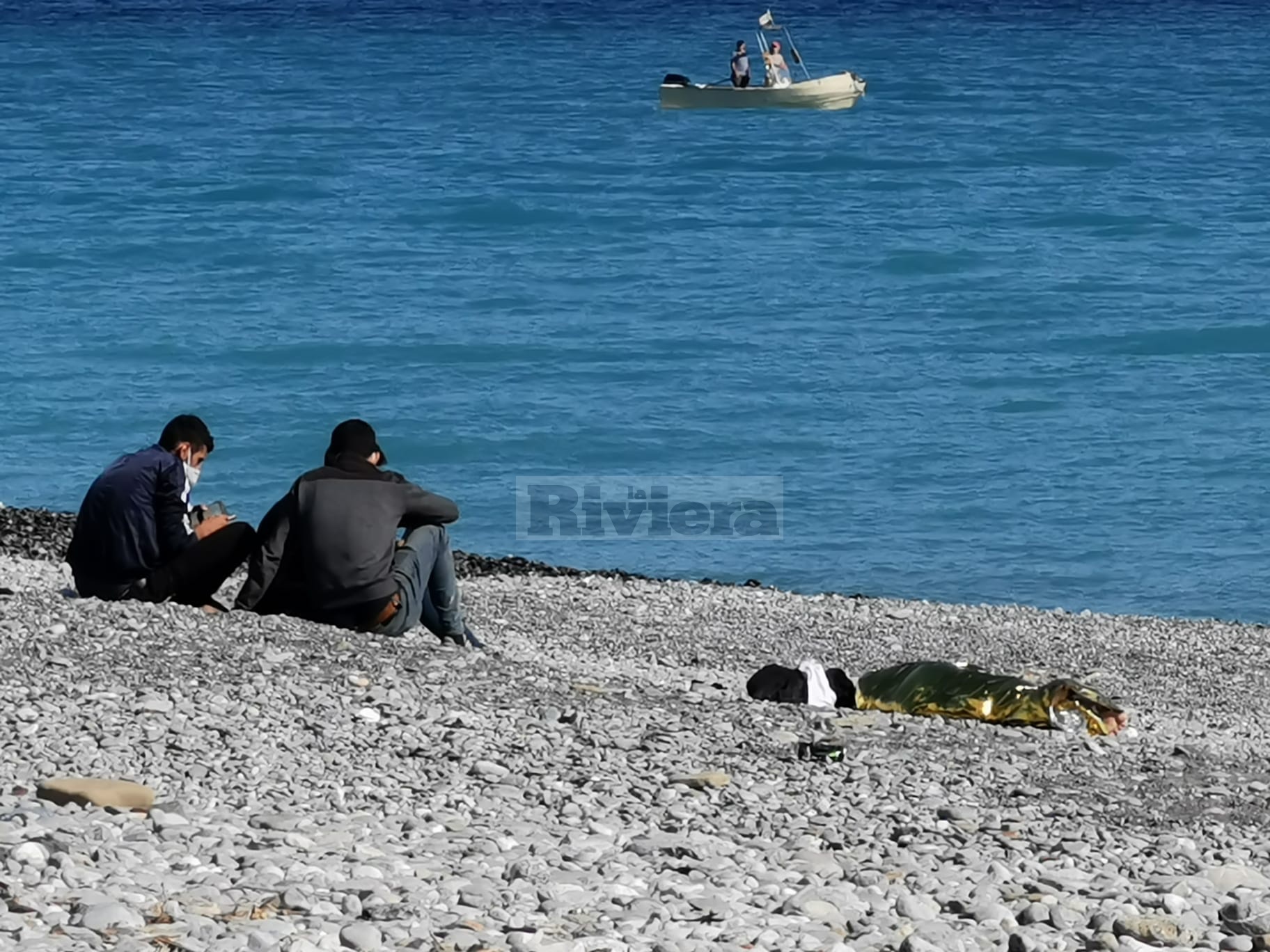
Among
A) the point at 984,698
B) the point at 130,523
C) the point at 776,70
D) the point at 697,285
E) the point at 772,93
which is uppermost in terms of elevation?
the point at 776,70

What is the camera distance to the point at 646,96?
66000 millimetres

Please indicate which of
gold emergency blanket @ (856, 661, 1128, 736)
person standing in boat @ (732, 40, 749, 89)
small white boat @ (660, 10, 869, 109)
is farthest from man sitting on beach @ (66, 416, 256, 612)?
person standing in boat @ (732, 40, 749, 89)

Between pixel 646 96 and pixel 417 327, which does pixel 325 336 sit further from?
pixel 646 96

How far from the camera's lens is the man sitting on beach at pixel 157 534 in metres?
10.4

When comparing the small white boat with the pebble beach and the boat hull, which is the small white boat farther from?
the pebble beach

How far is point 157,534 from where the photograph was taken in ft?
34.9

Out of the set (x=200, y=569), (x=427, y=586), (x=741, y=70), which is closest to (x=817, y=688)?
(x=427, y=586)

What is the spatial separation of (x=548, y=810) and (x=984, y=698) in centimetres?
315

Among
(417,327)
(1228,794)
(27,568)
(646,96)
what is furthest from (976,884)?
(646,96)

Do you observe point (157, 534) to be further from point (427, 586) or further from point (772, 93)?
point (772, 93)

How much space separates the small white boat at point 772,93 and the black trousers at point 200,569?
169 feet

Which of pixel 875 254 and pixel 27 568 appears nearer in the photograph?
pixel 27 568

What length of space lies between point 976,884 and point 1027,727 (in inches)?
116

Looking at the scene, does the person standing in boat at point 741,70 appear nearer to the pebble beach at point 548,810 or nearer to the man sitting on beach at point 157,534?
the pebble beach at point 548,810
